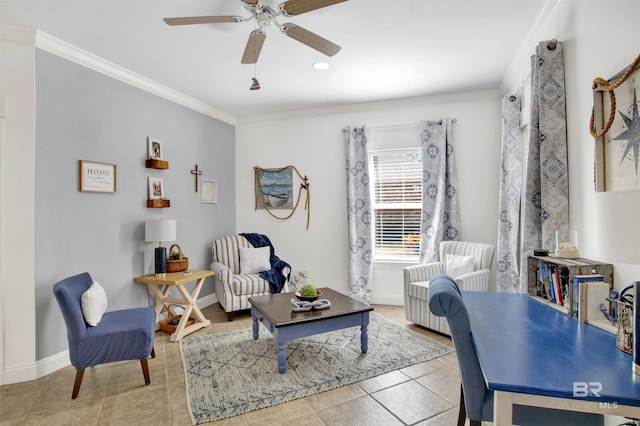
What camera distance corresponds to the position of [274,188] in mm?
4914

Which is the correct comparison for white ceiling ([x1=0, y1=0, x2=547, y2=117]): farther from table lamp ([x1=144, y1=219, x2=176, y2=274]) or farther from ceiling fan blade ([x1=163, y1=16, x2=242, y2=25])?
table lamp ([x1=144, y1=219, x2=176, y2=274])

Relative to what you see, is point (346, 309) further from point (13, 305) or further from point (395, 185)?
point (13, 305)

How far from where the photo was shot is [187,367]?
8.87 feet

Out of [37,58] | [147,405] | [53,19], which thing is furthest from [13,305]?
[53,19]

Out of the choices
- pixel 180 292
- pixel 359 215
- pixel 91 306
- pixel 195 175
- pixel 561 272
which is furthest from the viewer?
pixel 359 215

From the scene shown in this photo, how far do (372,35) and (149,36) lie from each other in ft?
5.95

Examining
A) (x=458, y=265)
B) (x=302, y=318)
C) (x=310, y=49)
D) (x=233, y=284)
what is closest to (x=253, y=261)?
(x=233, y=284)

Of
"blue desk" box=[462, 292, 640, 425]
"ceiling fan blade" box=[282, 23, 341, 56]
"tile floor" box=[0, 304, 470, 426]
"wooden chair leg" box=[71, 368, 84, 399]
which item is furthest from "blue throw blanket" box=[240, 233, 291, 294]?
"blue desk" box=[462, 292, 640, 425]

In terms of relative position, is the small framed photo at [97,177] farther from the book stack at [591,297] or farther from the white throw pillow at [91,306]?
the book stack at [591,297]

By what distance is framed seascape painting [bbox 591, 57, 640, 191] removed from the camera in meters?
1.35

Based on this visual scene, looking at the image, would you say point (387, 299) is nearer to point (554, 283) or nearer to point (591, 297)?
point (554, 283)

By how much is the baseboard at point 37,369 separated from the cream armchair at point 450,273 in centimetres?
323

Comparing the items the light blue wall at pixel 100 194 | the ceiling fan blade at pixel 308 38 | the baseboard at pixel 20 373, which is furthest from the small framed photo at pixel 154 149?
the ceiling fan blade at pixel 308 38

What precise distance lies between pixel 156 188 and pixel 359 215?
251 cm
